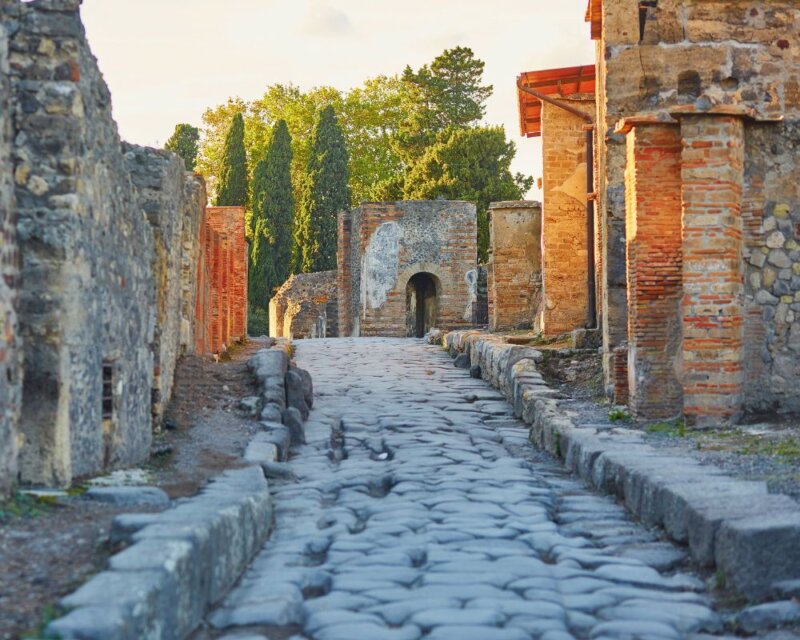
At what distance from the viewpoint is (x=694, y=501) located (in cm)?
570

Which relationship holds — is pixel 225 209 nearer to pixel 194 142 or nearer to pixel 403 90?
pixel 194 142

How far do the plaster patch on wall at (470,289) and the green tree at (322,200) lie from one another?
470 inches

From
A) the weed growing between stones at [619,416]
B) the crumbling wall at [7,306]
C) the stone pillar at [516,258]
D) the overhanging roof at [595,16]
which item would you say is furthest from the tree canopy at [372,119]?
the crumbling wall at [7,306]

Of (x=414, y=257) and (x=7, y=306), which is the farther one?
(x=414, y=257)

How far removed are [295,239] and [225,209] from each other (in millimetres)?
21436

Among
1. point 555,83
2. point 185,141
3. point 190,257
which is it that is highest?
point 185,141

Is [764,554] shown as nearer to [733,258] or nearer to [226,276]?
[733,258]

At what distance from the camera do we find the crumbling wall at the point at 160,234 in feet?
30.7

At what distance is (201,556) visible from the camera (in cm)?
461

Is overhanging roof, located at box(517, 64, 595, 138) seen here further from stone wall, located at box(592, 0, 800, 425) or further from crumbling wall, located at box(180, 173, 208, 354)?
stone wall, located at box(592, 0, 800, 425)


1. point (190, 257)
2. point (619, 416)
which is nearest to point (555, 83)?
point (190, 257)

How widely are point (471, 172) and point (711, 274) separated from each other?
3001 centimetres

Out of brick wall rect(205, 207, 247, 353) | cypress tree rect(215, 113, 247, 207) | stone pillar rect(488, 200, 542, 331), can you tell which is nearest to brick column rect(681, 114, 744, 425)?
brick wall rect(205, 207, 247, 353)

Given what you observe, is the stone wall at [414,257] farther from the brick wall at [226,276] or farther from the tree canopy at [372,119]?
the tree canopy at [372,119]
